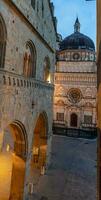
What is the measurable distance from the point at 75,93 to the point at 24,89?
75.3 feet

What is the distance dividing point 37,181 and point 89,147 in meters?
11.4

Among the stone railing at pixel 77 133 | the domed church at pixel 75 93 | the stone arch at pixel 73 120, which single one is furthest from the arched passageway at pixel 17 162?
the stone arch at pixel 73 120

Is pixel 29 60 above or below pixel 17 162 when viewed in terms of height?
above

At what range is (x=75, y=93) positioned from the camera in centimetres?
3284

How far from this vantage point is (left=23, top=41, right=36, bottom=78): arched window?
11.7 metres

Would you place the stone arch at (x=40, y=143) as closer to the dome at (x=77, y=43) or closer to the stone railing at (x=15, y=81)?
the stone railing at (x=15, y=81)

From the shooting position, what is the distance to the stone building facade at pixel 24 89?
895cm

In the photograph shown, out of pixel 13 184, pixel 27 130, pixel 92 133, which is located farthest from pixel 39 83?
pixel 92 133

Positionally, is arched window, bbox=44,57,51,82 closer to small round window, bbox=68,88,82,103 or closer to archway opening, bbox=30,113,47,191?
archway opening, bbox=30,113,47,191

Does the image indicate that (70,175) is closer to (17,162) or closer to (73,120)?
(17,162)

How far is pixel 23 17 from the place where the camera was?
10555 mm

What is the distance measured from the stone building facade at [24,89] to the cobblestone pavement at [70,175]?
97cm

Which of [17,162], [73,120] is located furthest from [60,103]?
[17,162]

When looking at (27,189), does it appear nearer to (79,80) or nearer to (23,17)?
(23,17)
